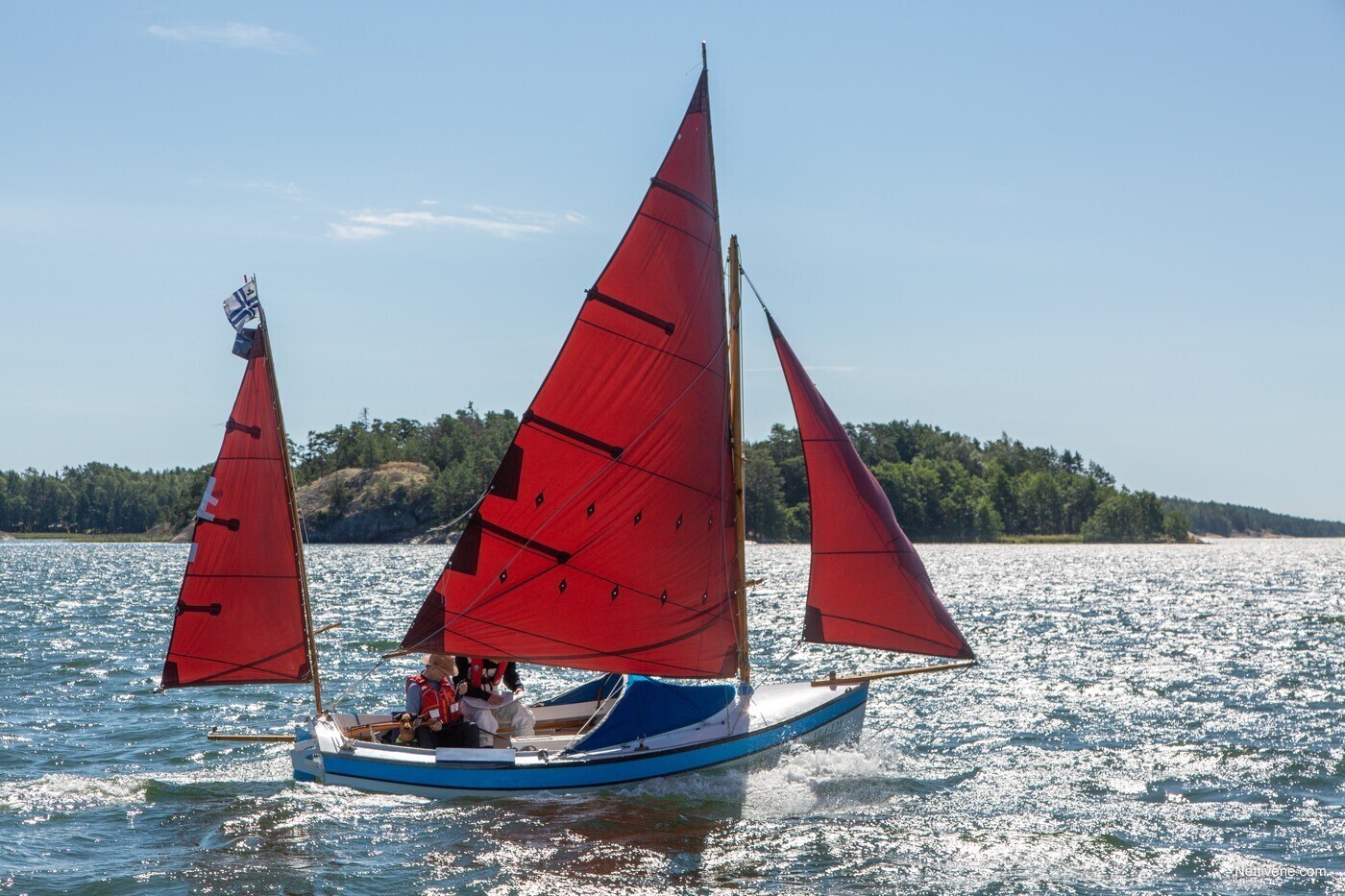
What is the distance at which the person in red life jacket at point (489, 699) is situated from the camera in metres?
19.0

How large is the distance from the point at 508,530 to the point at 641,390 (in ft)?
9.36

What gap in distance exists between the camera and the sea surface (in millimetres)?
15477

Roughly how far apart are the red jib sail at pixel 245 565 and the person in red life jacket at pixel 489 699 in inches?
110

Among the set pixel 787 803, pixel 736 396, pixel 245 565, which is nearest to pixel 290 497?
pixel 245 565

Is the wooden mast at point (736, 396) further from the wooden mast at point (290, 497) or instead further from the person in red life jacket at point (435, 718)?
the wooden mast at point (290, 497)

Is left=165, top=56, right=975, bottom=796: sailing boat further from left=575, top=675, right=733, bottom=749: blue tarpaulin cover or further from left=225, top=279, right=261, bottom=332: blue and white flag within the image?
left=225, top=279, right=261, bottom=332: blue and white flag

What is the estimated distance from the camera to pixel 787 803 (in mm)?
18453

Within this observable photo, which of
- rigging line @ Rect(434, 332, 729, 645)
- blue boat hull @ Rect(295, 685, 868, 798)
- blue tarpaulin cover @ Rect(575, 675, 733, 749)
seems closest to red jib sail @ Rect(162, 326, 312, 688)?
blue boat hull @ Rect(295, 685, 868, 798)

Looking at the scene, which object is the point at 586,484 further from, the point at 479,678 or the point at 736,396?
the point at 479,678

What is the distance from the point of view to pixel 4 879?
14812 mm

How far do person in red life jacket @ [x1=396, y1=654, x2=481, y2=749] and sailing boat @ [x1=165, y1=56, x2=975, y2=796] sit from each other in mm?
566

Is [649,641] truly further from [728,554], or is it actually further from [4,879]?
[4,879]

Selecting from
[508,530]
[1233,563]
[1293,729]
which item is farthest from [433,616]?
[1233,563]

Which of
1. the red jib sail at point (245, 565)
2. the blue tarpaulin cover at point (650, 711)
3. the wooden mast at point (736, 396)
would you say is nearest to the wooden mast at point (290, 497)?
the red jib sail at point (245, 565)
